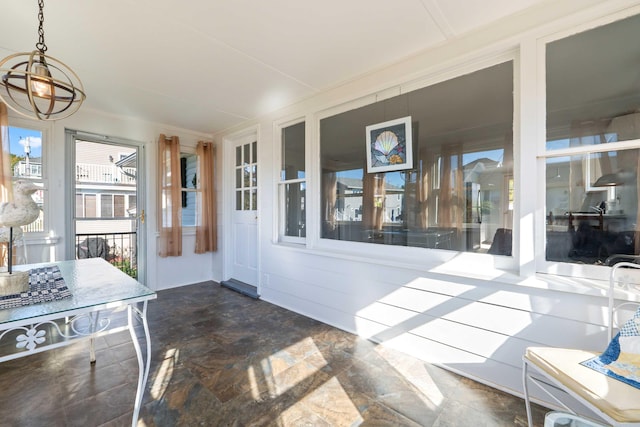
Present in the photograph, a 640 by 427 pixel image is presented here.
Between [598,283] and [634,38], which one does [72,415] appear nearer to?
[598,283]

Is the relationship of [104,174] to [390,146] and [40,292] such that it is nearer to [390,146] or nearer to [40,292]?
[40,292]

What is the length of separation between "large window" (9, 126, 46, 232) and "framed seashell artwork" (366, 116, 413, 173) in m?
Result: 3.59

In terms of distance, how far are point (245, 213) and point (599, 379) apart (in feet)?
12.6

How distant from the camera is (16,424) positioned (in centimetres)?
147

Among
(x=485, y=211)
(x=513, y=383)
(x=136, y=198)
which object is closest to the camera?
(x=513, y=383)

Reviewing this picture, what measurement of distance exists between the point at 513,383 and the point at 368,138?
2.19 metres

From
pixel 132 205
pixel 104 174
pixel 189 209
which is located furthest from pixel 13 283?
pixel 189 209

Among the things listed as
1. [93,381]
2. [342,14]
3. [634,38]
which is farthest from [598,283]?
Answer: [93,381]

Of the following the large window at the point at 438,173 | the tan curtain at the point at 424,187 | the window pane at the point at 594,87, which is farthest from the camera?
the tan curtain at the point at 424,187

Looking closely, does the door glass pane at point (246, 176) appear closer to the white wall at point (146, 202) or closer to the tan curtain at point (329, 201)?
the white wall at point (146, 202)

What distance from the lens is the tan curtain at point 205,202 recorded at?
4289mm

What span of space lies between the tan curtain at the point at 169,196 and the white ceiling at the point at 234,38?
1.06m

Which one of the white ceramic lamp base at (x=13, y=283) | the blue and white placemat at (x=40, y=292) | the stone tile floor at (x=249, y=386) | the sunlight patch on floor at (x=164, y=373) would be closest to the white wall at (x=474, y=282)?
the stone tile floor at (x=249, y=386)

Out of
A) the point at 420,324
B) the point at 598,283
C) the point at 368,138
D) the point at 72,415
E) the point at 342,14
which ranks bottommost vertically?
the point at 72,415
